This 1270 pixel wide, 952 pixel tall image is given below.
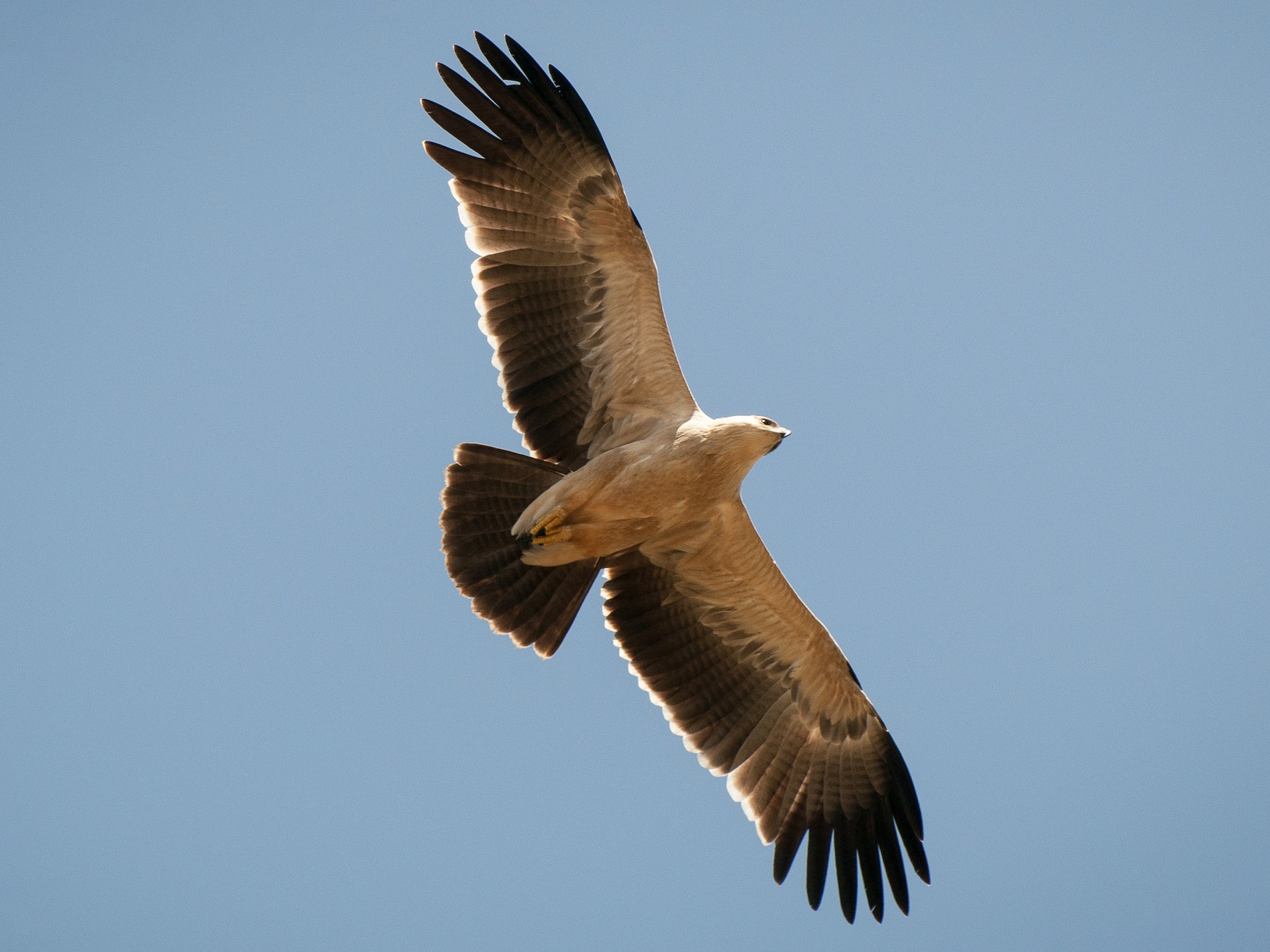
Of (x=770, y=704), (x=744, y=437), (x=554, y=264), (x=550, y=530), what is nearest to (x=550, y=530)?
(x=550, y=530)

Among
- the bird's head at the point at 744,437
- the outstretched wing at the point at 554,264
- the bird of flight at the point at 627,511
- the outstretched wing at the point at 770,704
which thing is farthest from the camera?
the outstretched wing at the point at 770,704

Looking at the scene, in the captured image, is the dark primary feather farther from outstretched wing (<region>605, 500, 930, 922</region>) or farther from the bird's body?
the bird's body

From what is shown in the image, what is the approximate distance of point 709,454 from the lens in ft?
20.9

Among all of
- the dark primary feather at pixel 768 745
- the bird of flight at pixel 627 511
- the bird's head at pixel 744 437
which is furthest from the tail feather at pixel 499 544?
the bird's head at pixel 744 437

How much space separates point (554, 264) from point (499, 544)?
154 cm

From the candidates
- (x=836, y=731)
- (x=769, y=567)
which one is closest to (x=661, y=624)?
(x=769, y=567)

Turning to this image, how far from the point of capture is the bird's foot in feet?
20.9

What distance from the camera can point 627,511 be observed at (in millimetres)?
6469

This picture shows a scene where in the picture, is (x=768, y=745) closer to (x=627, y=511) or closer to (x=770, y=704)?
(x=770, y=704)

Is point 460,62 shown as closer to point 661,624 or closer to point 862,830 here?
point 661,624

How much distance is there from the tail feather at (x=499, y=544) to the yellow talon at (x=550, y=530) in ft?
0.33


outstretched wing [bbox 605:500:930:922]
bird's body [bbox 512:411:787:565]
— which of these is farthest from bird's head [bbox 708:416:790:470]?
outstretched wing [bbox 605:500:930:922]

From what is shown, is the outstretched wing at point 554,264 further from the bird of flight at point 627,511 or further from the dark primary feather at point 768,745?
the dark primary feather at point 768,745

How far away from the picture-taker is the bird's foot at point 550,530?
20.9ft
